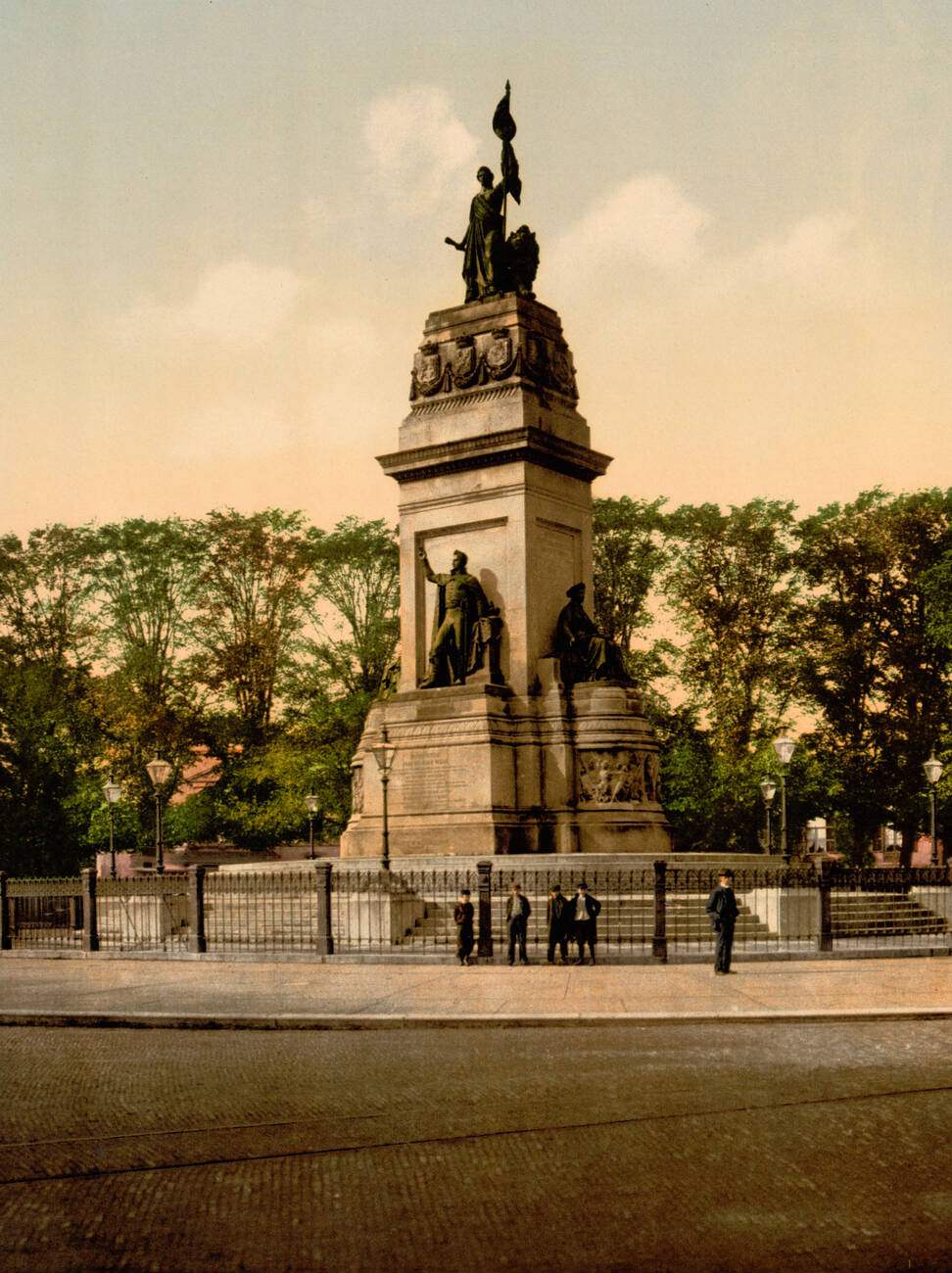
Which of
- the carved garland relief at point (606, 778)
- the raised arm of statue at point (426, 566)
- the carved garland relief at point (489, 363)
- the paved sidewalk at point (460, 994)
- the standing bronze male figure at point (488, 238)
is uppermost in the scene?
the standing bronze male figure at point (488, 238)

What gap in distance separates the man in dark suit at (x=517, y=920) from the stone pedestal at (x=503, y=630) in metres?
5.38

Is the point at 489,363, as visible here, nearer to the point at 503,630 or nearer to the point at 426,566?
the point at 426,566

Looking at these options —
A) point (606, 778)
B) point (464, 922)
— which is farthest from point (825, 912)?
point (606, 778)

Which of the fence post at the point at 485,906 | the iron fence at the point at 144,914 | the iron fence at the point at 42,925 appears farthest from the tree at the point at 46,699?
the fence post at the point at 485,906

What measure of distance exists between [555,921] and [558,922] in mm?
62

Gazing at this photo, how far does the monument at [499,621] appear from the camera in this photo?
3025 cm

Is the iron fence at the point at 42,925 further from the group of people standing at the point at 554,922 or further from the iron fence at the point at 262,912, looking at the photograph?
the group of people standing at the point at 554,922

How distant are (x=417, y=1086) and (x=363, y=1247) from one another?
4.89 metres

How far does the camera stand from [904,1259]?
717 cm

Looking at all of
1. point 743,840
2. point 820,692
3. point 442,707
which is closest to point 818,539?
Answer: point 820,692

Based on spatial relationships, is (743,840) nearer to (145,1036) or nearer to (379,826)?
(379,826)

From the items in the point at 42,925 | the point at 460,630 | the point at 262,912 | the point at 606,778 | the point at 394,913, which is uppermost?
the point at 460,630

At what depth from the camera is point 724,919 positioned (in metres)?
21.9

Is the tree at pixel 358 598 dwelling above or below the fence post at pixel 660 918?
above
